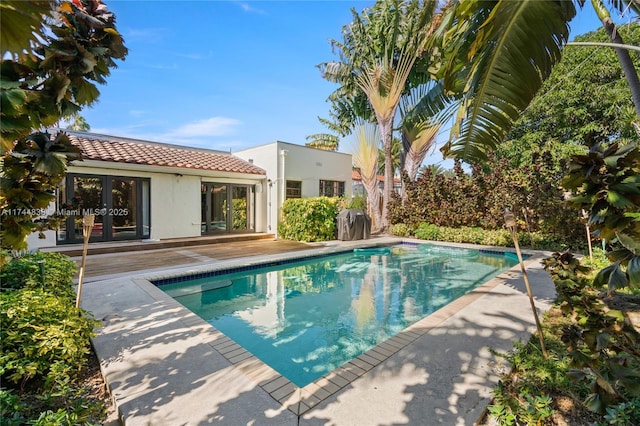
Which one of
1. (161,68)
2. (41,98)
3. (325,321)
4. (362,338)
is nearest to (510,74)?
(41,98)

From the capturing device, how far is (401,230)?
681 inches

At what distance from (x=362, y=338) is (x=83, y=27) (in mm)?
5674

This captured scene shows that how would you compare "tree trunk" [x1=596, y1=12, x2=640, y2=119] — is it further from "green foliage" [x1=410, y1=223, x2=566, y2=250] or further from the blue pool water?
"green foliage" [x1=410, y1=223, x2=566, y2=250]

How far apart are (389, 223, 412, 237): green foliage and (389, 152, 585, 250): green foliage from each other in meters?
0.32

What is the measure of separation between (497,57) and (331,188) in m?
17.7

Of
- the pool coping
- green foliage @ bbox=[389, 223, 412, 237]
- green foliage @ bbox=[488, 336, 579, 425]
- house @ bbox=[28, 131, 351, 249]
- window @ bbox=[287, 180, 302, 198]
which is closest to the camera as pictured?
green foliage @ bbox=[488, 336, 579, 425]

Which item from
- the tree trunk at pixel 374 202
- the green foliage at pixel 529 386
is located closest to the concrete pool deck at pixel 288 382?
the green foliage at pixel 529 386

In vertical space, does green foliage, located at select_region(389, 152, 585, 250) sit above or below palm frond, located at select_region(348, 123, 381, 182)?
below

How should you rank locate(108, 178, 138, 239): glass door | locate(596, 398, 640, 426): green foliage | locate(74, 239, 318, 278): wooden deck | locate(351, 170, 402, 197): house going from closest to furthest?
locate(596, 398, 640, 426): green foliage < locate(74, 239, 318, 278): wooden deck < locate(108, 178, 138, 239): glass door < locate(351, 170, 402, 197): house

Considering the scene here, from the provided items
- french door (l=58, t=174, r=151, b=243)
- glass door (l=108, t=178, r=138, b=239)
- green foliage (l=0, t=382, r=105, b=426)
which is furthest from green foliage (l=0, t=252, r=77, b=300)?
glass door (l=108, t=178, r=138, b=239)

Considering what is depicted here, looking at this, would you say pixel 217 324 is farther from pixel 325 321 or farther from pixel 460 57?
pixel 460 57

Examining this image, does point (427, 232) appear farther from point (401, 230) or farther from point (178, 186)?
point (178, 186)

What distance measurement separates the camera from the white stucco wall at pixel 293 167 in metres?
16.8

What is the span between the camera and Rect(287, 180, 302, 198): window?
57.2ft
